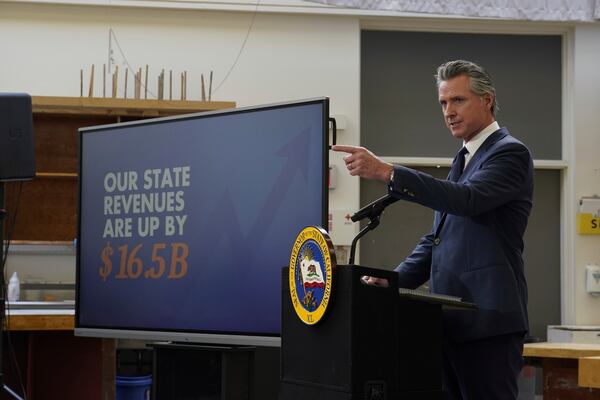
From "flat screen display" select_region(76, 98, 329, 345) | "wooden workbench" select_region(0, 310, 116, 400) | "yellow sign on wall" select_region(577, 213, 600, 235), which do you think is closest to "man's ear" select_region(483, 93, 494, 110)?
"flat screen display" select_region(76, 98, 329, 345)

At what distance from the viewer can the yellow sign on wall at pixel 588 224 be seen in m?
6.01

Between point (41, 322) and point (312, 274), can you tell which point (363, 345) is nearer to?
point (312, 274)

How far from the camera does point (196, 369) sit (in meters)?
2.53

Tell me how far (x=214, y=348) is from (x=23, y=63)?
155 inches

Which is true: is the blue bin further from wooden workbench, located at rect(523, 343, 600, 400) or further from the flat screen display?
wooden workbench, located at rect(523, 343, 600, 400)

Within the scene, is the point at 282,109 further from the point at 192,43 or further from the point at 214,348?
the point at 192,43

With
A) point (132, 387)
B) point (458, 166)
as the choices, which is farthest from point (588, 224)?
point (458, 166)

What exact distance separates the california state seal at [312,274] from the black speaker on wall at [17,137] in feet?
3.80

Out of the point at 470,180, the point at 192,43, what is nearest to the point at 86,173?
the point at 470,180

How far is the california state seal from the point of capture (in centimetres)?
169

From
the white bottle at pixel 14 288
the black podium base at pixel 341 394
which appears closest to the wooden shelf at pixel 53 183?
the white bottle at pixel 14 288

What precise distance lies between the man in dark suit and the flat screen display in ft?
1.10

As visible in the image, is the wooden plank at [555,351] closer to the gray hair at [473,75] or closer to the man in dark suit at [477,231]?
the man in dark suit at [477,231]

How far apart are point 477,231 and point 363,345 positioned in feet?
2.02
